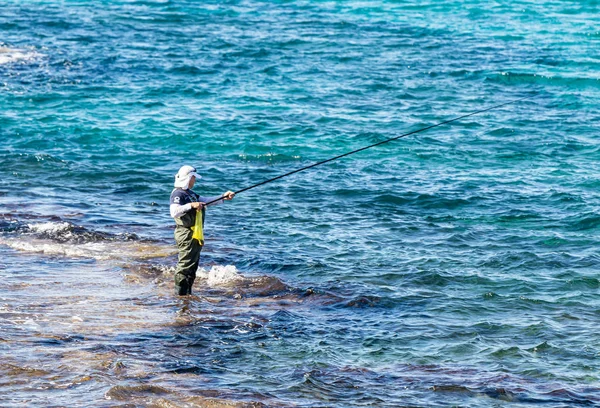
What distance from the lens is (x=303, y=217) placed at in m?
14.8

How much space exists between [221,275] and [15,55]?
1613 cm

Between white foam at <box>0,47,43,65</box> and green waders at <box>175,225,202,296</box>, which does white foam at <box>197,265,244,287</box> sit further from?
white foam at <box>0,47,43,65</box>

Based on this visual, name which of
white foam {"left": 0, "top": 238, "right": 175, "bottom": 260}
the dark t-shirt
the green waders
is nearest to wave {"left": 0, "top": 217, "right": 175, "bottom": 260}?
white foam {"left": 0, "top": 238, "right": 175, "bottom": 260}

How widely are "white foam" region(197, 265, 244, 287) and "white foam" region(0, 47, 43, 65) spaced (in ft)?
49.3

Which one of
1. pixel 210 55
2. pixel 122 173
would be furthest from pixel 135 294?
pixel 210 55

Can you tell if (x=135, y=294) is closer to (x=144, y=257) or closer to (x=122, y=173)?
(x=144, y=257)

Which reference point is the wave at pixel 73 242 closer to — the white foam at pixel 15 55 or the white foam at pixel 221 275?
the white foam at pixel 221 275

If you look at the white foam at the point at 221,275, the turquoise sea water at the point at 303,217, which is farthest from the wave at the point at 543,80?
the white foam at the point at 221,275

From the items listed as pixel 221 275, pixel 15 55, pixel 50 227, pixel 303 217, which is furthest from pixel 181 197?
pixel 15 55

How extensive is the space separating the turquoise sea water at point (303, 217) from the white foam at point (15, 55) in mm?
131

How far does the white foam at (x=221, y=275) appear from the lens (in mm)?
11766

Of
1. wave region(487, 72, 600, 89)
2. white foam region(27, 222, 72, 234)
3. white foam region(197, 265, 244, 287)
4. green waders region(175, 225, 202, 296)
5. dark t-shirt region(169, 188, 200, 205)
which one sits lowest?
white foam region(197, 265, 244, 287)

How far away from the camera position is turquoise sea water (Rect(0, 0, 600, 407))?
29.6ft

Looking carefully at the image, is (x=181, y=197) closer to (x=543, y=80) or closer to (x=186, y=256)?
(x=186, y=256)
